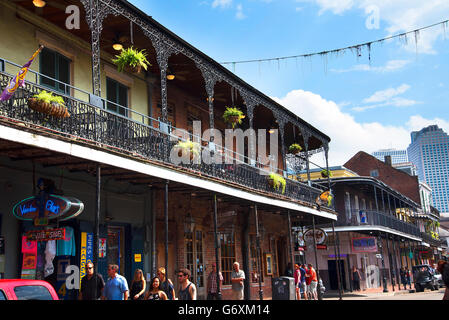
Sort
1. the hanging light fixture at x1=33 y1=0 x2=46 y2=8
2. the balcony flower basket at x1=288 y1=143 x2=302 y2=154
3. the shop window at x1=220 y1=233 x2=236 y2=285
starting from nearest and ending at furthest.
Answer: the hanging light fixture at x1=33 y1=0 x2=46 y2=8 → the shop window at x1=220 y1=233 x2=236 y2=285 → the balcony flower basket at x1=288 y1=143 x2=302 y2=154

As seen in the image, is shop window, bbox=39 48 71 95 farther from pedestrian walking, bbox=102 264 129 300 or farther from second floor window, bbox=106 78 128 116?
pedestrian walking, bbox=102 264 129 300

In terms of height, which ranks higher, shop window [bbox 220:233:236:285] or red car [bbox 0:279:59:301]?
shop window [bbox 220:233:236:285]

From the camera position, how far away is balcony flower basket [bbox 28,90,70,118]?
28.6ft

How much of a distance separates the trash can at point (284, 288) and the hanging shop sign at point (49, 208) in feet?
26.3

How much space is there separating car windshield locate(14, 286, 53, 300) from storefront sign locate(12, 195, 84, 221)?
130 inches

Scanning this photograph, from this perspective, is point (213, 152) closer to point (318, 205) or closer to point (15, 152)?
point (15, 152)

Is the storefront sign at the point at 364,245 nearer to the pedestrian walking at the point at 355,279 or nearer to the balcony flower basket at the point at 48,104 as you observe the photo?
the pedestrian walking at the point at 355,279

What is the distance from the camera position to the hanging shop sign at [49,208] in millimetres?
9086

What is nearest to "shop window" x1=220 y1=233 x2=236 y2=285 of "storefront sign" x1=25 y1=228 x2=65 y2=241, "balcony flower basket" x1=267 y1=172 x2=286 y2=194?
"balcony flower basket" x1=267 y1=172 x2=286 y2=194

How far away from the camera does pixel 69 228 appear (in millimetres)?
11648

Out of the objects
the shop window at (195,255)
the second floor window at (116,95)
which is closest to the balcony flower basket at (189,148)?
the second floor window at (116,95)

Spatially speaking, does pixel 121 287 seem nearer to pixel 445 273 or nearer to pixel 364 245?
pixel 445 273

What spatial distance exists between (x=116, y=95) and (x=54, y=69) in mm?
2535
